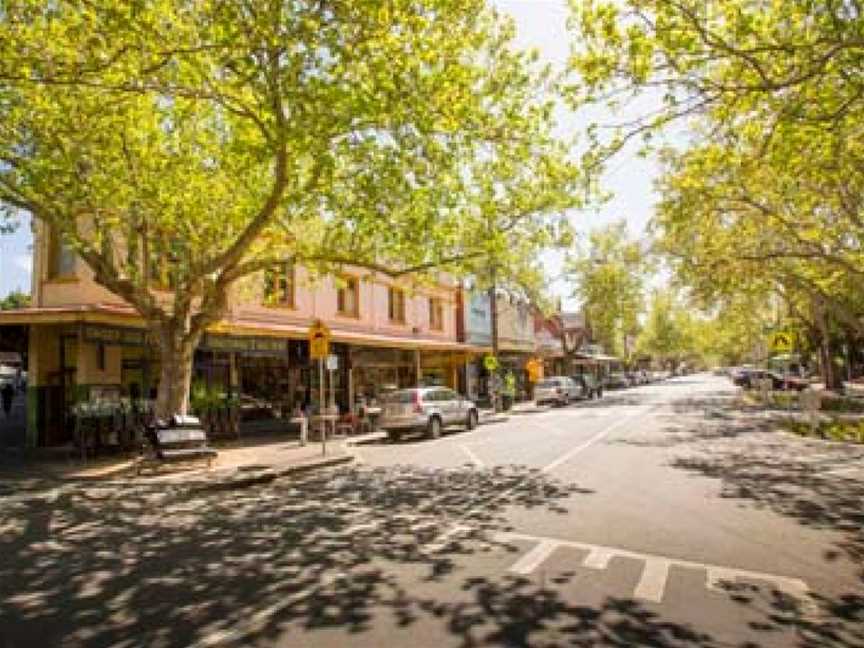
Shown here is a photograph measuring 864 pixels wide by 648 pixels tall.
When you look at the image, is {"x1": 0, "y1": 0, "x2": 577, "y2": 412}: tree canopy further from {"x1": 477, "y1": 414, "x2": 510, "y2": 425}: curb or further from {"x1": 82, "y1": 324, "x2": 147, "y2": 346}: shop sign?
{"x1": 477, "y1": 414, "x2": 510, "y2": 425}: curb

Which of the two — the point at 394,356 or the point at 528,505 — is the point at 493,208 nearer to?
the point at 528,505

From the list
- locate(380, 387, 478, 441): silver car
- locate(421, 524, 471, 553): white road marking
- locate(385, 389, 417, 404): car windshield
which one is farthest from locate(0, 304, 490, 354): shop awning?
locate(421, 524, 471, 553): white road marking

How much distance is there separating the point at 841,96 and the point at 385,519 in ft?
30.9

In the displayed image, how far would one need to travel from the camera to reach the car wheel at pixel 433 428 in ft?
75.1

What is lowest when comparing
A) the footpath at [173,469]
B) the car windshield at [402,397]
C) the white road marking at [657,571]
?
the white road marking at [657,571]

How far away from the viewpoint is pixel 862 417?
22141 mm

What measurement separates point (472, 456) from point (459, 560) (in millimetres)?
9456

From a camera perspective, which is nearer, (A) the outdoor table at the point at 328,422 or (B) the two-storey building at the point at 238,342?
(B) the two-storey building at the point at 238,342

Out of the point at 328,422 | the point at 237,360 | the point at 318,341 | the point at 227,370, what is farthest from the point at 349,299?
the point at 318,341

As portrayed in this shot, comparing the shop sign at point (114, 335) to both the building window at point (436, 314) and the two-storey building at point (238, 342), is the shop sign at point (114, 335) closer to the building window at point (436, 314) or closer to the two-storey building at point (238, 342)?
the two-storey building at point (238, 342)

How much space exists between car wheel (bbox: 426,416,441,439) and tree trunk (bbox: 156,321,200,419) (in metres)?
9.01

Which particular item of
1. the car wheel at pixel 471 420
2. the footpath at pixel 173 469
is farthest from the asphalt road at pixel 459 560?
the car wheel at pixel 471 420

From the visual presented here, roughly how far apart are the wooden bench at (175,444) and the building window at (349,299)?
1437 centimetres

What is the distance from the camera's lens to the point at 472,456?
16.5m
